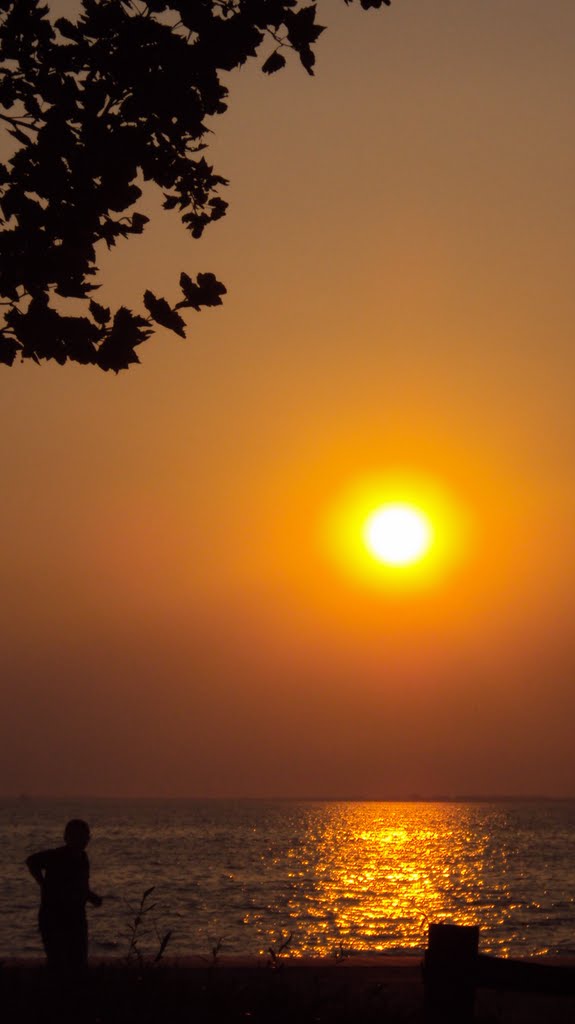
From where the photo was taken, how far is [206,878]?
61312 millimetres

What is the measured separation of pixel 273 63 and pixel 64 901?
7286 mm

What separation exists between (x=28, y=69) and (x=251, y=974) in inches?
297

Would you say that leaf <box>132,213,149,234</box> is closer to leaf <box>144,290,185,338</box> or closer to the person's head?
leaf <box>144,290,185,338</box>

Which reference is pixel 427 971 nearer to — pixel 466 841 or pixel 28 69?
pixel 28 69

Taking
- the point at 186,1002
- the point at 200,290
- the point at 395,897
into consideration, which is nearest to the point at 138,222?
the point at 200,290

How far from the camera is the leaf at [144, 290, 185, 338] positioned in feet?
26.3

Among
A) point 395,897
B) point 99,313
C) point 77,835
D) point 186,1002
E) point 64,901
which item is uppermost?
point 99,313

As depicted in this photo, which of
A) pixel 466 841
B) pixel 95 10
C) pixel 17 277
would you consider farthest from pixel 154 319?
pixel 466 841

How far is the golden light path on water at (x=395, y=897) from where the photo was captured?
34906 millimetres

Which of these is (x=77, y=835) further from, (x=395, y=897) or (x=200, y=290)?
(x=395, y=897)

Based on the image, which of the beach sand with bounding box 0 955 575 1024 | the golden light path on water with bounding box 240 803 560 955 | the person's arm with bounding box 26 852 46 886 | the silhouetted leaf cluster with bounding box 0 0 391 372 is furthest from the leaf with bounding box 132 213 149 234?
the golden light path on water with bounding box 240 803 560 955

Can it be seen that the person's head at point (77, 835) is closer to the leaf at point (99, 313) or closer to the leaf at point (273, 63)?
the leaf at point (99, 313)

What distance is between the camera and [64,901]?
11.0 m

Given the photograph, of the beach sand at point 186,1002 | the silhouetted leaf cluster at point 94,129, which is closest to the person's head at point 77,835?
the beach sand at point 186,1002
